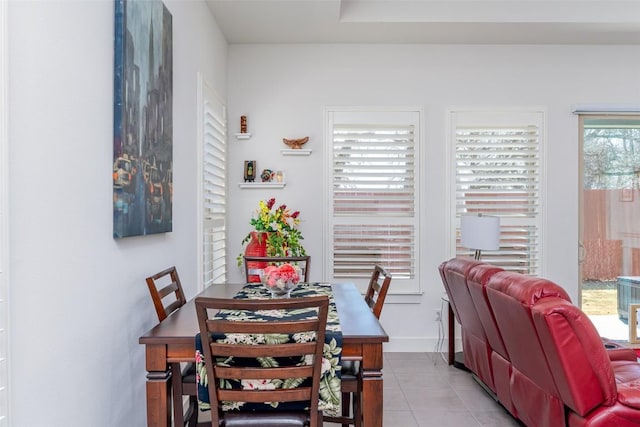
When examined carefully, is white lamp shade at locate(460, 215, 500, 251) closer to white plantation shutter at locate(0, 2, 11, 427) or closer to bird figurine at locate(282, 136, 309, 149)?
bird figurine at locate(282, 136, 309, 149)

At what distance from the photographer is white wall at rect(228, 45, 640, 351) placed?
4.50 meters

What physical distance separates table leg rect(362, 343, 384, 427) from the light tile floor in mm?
1155

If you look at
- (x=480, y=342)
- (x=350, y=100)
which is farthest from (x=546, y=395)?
(x=350, y=100)

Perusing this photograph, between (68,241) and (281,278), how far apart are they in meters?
1.07

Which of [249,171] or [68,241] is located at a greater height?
[249,171]

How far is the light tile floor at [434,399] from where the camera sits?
2.95 m

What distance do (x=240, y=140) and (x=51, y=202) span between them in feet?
9.99

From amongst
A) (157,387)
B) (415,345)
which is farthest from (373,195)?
(157,387)

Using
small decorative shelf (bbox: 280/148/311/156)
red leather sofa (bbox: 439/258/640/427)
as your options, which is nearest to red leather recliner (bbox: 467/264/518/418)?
red leather sofa (bbox: 439/258/640/427)

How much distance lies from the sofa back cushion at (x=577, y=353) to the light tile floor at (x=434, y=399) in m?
0.98

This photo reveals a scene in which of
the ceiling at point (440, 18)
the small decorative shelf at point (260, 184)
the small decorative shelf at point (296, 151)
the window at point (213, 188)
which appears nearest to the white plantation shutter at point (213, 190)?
the window at point (213, 188)

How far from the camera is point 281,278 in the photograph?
2412 millimetres

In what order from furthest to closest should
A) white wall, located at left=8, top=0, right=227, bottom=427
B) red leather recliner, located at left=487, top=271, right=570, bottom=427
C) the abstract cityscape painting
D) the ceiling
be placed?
the ceiling < red leather recliner, located at left=487, top=271, right=570, bottom=427 < the abstract cityscape painting < white wall, located at left=8, top=0, right=227, bottom=427

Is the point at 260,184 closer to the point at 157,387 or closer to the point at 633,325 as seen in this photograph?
the point at 157,387
